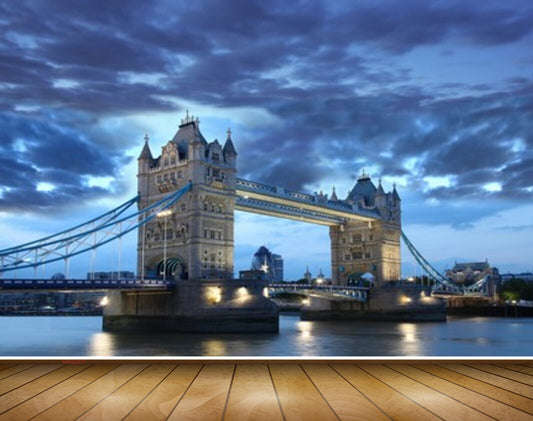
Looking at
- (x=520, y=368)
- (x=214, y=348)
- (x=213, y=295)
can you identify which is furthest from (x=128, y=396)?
(x=213, y=295)

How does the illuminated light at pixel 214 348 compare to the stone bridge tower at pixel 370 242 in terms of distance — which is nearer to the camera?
the illuminated light at pixel 214 348

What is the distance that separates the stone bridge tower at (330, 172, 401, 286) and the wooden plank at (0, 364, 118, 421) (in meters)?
62.6

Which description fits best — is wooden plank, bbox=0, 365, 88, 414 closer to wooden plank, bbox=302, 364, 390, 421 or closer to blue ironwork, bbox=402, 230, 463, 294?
wooden plank, bbox=302, 364, 390, 421

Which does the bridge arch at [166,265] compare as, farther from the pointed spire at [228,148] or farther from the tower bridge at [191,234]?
the pointed spire at [228,148]

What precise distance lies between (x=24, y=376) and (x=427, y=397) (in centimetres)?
507

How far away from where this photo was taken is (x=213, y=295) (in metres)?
39.5

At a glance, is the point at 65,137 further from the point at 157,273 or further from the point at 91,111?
the point at 157,273

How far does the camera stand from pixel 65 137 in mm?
12156

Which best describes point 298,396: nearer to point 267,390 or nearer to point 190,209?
point 267,390

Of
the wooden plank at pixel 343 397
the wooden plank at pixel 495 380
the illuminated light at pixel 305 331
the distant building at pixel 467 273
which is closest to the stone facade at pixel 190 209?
the illuminated light at pixel 305 331

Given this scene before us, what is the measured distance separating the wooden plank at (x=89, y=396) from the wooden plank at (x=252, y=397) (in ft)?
4.54

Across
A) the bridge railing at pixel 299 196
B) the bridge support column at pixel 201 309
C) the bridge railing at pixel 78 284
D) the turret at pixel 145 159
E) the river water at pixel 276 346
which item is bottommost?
the river water at pixel 276 346

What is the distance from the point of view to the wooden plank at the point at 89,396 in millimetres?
5398

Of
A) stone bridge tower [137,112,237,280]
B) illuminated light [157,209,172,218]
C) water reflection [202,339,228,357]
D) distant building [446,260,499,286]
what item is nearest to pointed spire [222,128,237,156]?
stone bridge tower [137,112,237,280]
